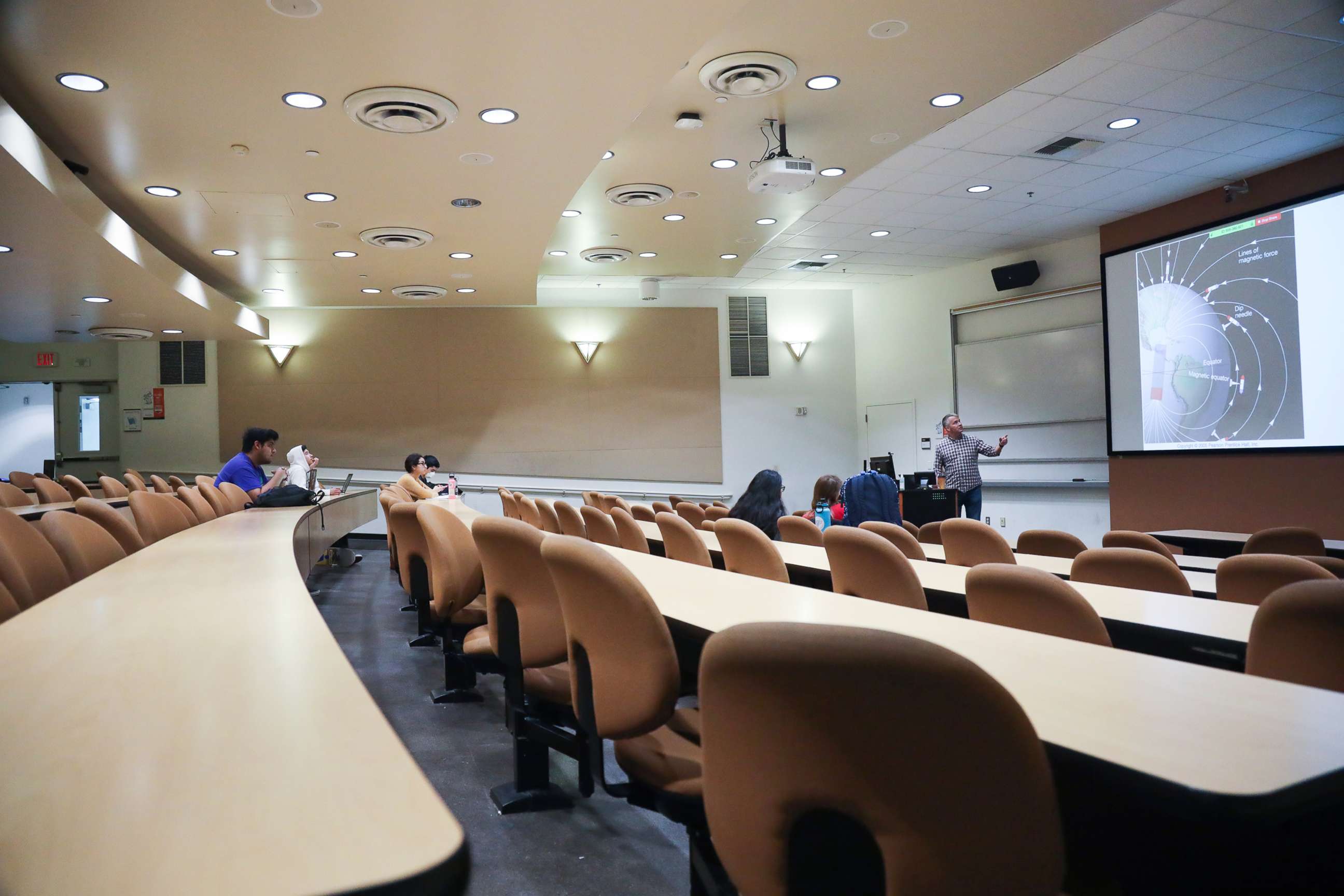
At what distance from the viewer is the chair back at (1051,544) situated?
3.36 meters

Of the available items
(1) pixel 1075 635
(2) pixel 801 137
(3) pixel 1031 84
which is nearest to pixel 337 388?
(2) pixel 801 137

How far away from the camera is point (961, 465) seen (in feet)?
25.9

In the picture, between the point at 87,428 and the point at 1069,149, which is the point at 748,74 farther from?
the point at 87,428

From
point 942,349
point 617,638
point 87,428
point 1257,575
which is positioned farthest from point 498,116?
point 87,428

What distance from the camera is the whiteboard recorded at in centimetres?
898

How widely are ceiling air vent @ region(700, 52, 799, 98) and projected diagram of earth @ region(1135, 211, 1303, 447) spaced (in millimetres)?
4607

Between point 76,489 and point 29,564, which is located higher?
point 76,489

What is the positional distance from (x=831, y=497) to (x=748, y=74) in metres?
3.24

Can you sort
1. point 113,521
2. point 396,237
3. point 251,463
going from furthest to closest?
point 396,237
point 251,463
point 113,521

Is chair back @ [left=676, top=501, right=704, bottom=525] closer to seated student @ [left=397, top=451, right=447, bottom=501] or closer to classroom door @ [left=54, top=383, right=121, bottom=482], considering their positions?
seated student @ [left=397, top=451, right=447, bottom=501]

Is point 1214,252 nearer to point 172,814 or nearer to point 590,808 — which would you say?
point 590,808

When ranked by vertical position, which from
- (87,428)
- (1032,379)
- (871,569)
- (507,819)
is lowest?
(507,819)

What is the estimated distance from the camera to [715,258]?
8.76 metres

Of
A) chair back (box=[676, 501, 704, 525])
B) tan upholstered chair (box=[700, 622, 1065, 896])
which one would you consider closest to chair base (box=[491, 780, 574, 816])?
tan upholstered chair (box=[700, 622, 1065, 896])
